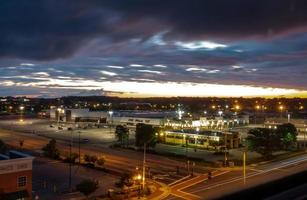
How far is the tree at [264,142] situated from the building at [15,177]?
1581 inches

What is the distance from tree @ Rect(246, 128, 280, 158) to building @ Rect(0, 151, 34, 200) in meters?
40.2

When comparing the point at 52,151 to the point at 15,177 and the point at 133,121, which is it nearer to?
the point at 15,177

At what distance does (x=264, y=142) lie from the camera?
62812 millimetres

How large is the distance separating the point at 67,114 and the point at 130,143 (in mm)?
68780

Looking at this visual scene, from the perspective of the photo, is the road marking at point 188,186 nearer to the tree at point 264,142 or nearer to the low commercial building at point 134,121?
the tree at point 264,142

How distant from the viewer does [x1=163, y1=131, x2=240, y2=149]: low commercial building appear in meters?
72.3

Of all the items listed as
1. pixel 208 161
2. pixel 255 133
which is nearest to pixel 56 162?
pixel 208 161

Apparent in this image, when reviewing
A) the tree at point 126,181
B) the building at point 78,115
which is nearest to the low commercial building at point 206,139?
the tree at point 126,181

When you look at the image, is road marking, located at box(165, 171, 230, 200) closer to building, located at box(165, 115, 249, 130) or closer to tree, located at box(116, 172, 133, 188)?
tree, located at box(116, 172, 133, 188)

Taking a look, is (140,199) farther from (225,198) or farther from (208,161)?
(225,198)

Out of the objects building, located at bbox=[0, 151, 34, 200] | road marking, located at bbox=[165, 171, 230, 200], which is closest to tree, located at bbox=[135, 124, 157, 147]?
road marking, located at bbox=[165, 171, 230, 200]

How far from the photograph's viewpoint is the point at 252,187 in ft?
17.2

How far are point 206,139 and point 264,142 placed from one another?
14.3 metres

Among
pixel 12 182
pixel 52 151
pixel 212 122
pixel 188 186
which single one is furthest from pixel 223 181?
pixel 212 122
